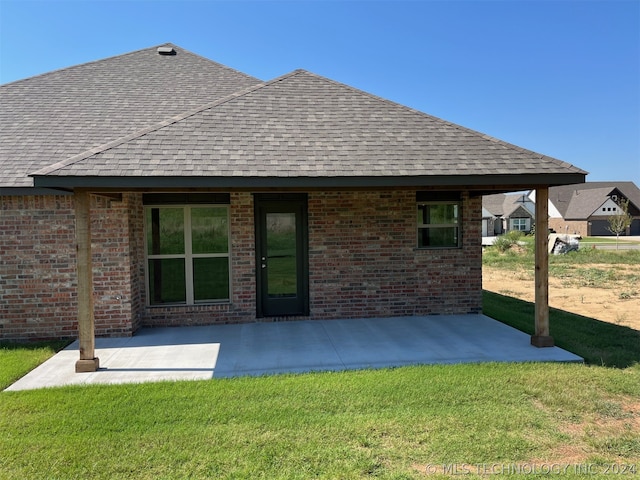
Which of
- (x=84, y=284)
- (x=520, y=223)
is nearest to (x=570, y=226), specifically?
(x=520, y=223)

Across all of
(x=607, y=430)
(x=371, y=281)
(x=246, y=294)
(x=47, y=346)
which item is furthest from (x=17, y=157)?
(x=607, y=430)

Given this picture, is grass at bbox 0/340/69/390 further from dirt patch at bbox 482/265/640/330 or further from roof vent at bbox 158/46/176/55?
dirt patch at bbox 482/265/640/330

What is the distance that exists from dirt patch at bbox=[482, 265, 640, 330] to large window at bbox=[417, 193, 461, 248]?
3483 millimetres

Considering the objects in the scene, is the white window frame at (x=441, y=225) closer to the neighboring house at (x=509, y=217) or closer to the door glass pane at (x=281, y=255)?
the door glass pane at (x=281, y=255)

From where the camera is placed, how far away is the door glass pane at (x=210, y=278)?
842cm

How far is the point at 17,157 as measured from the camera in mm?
7590

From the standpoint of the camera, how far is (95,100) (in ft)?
31.3

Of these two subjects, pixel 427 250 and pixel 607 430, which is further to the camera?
pixel 427 250

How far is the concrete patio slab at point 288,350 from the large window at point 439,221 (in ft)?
5.39

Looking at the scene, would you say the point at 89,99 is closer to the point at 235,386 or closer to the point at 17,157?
the point at 17,157

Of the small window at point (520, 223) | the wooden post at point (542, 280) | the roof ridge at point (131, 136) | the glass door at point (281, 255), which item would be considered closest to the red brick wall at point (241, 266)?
the glass door at point (281, 255)

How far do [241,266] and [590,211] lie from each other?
54635 millimetres

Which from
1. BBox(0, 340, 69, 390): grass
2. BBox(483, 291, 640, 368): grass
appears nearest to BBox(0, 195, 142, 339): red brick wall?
BBox(0, 340, 69, 390): grass

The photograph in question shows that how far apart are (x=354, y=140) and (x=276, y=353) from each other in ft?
11.8
